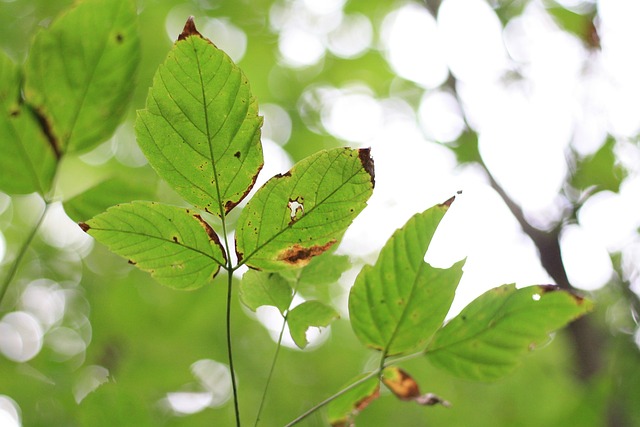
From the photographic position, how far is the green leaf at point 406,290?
44cm

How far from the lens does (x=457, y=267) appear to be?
1.49 feet

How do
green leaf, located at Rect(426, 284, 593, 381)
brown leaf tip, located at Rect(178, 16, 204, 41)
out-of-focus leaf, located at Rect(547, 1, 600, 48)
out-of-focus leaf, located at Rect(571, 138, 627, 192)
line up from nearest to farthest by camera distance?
brown leaf tip, located at Rect(178, 16, 204, 41)
green leaf, located at Rect(426, 284, 593, 381)
out-of-focus leaf, located at Rect(571, 138, 627, 192)
out-of-focus leaf, located at Rect(547, 1, 600, 48)

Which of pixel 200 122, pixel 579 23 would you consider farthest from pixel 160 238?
pixel 579 23

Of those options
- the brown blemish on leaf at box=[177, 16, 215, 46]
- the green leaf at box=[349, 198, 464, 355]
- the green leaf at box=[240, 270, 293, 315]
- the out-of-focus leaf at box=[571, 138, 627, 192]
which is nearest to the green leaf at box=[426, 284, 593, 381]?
the green leaf at box=[349, 198, 464, 355]

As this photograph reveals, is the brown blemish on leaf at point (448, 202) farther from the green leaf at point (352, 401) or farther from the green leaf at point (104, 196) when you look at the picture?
the green leaf at point (104, 196)

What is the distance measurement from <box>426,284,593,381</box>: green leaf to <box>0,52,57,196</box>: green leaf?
0.40 m

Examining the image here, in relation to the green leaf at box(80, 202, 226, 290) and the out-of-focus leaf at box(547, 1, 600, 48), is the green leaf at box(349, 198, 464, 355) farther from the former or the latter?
the out-of-focus leaf at box(547, 1, 600, 48)

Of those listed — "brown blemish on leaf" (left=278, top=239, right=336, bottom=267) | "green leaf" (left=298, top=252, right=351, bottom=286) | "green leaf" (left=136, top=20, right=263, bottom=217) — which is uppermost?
"green leaf" (left=136, top=20, right=263, bottom=217)

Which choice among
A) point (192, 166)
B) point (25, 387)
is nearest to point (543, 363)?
point (25, 387)

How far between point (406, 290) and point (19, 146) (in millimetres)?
376

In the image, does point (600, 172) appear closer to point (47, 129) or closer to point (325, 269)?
point (325, 269)

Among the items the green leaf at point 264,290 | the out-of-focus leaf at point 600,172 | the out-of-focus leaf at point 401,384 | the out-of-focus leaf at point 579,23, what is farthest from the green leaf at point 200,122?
the out-of-focus leaf at point 579,23

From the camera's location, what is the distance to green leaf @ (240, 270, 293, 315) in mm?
468

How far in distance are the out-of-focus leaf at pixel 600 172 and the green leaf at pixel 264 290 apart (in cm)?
84
